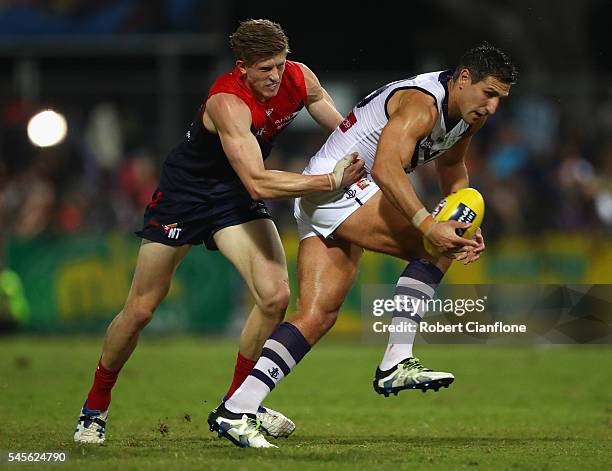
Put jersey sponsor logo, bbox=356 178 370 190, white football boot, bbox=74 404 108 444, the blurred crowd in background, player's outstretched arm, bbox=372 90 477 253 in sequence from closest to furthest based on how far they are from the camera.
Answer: player's outstretched arm, bbox=372 90 477 253 < jersey sponsor logo, bbox=356 178 370 190 < white football boot, bbox=74 404 108 444 < the blurred crowd in background

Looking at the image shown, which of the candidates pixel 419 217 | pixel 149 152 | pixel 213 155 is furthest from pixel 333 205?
pixel 149 152

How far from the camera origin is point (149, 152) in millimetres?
17766

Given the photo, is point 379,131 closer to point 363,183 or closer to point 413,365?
point 363,183

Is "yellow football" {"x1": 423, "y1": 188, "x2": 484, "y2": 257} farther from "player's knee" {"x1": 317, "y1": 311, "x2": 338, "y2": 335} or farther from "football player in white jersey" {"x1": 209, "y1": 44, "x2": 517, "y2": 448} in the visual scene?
"player's knee" {"x1": 317, "y1": 311, "x2": 338, "y2": 335}

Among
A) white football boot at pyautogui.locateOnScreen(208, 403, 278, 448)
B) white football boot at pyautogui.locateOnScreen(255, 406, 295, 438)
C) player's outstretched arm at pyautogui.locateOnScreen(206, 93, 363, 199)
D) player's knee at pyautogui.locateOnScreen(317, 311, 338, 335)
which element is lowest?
white football boot at pyautogui.locateOnScreen(208, 403, 278, 448)

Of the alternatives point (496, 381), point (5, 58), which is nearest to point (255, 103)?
point (496, 381)

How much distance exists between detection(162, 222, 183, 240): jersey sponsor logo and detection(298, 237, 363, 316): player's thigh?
79 cm

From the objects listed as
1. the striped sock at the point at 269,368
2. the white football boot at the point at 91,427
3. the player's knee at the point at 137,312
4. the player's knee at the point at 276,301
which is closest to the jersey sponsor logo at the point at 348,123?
the player's knee at the point at 276,301

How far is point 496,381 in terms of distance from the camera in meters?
11.8

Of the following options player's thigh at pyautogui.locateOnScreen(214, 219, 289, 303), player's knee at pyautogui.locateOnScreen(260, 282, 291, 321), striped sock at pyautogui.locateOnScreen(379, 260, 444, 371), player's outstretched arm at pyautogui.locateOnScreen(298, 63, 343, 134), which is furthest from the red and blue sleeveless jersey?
striped sock at pyautogui.locateOnScreen(379, 260, 444, 371)

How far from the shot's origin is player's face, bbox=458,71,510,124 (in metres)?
7.09

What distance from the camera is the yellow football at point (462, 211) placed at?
7.01 metres

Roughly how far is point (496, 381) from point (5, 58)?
10.9m

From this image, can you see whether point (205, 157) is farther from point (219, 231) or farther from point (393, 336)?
point (393, 336)
